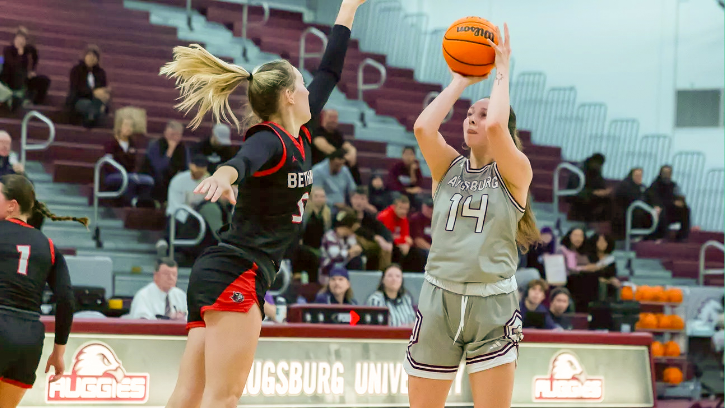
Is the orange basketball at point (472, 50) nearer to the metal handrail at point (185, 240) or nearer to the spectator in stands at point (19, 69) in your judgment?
the metal handrail at point (185, 240)

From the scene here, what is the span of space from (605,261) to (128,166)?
609 centimetres

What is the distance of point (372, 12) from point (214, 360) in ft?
50.5

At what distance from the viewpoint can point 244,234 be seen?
382cm

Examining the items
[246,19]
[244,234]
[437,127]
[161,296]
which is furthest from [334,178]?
[244,234]

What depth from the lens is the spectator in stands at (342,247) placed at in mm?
10633

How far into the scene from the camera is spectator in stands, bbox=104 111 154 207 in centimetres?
1091

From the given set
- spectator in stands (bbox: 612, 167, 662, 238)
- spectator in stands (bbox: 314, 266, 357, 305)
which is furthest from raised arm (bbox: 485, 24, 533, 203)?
spectator in stands (bbox: 612, 167, 662, 238)

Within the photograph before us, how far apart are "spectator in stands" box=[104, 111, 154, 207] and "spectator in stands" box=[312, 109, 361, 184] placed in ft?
7.28

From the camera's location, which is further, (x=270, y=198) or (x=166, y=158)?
(x=166, y=158)

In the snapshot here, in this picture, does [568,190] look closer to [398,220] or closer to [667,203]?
[667,203]

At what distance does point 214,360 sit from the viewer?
3.67 m

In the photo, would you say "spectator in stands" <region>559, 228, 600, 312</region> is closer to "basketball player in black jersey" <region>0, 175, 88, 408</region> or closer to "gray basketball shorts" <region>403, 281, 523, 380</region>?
"gray basketball shorts" <region>403, 281, 523, 380</region>

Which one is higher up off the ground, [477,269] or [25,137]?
[25,137]

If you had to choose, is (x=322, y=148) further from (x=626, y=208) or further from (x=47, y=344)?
(x=47, y=344)
